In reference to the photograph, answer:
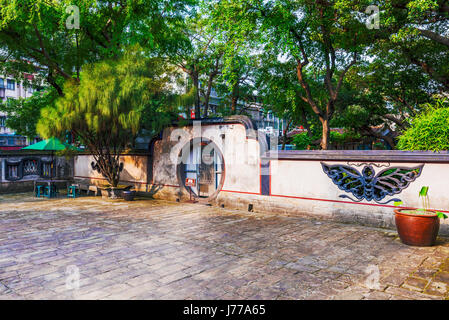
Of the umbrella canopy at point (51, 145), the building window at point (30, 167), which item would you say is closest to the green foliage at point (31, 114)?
the building window at point (30, 167)

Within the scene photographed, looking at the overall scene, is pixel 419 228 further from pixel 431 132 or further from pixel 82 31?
pixel 82 31

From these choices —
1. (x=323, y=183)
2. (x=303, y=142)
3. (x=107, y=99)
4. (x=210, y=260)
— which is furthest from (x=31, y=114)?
(x=303, y=142)

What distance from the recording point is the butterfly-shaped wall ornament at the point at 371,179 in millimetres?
7766

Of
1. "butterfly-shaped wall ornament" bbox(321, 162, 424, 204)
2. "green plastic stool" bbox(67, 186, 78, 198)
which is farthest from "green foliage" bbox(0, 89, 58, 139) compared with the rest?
"butterfly-shaped wall ornament" bbox(321, 162, 424, 204)

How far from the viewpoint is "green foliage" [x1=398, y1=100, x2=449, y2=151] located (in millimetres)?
7340

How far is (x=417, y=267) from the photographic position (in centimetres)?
516

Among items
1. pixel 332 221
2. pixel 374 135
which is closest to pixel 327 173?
pixel 332 221

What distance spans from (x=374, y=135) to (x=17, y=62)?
2069cm

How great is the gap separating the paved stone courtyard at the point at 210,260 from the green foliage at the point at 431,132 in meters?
2.14

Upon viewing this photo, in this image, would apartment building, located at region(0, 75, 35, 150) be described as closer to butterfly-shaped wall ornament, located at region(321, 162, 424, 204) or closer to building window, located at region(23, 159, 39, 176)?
building window, located at region(23, 159, 39, 176)
